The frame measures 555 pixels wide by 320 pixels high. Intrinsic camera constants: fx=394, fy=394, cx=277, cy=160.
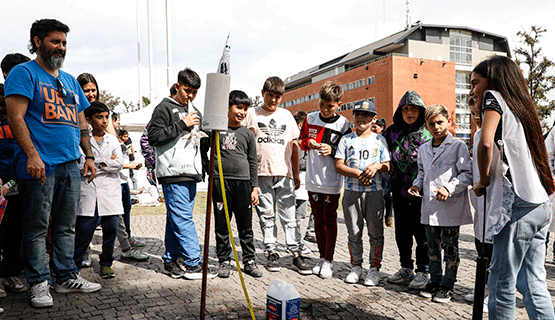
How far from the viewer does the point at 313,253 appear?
568cm

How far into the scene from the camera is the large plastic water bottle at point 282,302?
257 cm

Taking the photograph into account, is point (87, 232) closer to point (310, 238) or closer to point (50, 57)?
point (50, 57)

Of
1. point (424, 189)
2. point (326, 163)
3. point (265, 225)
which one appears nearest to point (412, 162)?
point (424, 189)

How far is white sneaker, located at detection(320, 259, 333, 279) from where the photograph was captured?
173 inches

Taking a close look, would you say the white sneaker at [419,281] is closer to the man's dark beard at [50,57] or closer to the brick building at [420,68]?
the man's dark beard at [50,57]

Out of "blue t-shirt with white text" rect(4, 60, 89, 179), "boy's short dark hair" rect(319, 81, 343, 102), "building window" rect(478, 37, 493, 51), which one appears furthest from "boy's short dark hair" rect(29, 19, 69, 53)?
"building window" rect(478, 37, 493, 51)

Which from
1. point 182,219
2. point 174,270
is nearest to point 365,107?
point 182,219

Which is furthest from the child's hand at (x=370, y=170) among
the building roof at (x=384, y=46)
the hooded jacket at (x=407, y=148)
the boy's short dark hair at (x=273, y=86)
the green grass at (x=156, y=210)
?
the building roof at (x=384, y=46)

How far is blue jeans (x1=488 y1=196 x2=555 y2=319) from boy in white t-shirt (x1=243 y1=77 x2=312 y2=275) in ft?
8.49

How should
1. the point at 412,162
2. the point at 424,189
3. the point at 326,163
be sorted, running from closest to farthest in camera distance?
the point at 424,189, the point at 412,162, the point at 326,163

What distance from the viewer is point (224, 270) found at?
14.4 ft

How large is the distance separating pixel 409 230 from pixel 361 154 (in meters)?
0.95

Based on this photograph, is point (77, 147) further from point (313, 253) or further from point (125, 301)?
point (313, 253)

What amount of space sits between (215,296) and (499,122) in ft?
9.11
